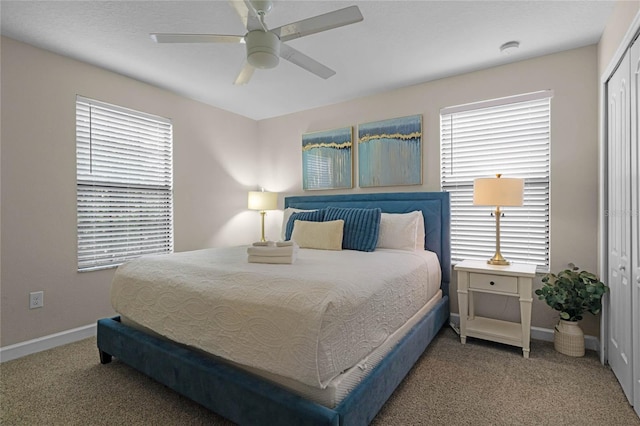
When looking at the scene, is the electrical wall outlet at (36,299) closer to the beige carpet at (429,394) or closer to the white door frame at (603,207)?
the beige carpet at (429,394)

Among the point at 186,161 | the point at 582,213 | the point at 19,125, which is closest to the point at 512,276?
the point at 582,213

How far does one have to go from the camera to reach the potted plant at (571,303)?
Answer: 7.80 feet

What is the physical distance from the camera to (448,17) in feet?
7.38

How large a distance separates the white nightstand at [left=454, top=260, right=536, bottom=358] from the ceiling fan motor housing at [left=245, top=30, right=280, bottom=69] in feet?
7.25

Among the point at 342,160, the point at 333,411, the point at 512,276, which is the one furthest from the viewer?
the point at 342,160

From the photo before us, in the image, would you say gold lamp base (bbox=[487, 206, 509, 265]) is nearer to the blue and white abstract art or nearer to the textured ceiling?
the blue and white abstract art

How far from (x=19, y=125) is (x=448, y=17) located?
134 inches

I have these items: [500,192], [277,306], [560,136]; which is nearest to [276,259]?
[277,306]

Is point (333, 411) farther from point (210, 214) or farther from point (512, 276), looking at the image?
point (210, 214)

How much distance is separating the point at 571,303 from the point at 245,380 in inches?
96.8

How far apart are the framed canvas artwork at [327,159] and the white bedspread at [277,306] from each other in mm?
1811

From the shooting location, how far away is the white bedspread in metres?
1.35

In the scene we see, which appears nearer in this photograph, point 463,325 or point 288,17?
point 288,17

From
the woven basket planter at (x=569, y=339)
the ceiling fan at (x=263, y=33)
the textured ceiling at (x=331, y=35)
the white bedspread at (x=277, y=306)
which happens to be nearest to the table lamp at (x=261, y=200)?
the textured ceiling at (x=331, y=35)
